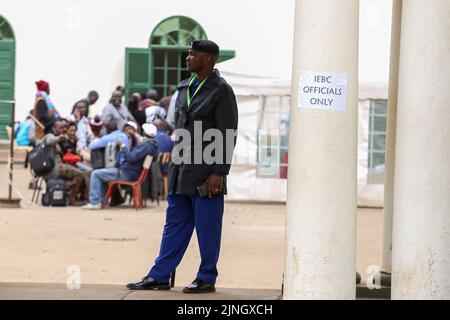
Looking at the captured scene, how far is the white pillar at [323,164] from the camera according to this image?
22.8ft

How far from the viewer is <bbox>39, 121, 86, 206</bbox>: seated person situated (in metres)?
18.1

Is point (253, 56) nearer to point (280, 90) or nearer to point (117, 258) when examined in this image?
point (280, 90)

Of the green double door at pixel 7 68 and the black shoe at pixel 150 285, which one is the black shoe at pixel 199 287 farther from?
the green double door at pixel 7 68

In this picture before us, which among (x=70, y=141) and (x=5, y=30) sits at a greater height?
(x=5, y=30)

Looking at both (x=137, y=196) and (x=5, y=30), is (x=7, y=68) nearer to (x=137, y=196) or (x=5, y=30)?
(x=5, y=30)

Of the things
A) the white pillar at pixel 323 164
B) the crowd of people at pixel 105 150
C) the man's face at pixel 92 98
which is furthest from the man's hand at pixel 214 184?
the man's face at pixel 92 98

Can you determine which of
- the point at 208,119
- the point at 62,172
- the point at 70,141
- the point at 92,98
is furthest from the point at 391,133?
the point at 92,98

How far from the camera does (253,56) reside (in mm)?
26047

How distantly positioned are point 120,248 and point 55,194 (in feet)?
17.2

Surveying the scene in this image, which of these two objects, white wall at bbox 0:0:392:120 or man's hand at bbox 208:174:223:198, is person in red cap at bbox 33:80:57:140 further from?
man's hand at bbox 208:174:223:198

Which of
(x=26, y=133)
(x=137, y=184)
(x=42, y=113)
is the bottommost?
(x=137, y=184)

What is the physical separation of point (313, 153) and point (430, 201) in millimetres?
773

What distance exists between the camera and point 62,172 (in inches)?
725

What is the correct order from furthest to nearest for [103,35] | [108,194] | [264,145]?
1. [103,35]
2. [264,145]
3. [108,194]
